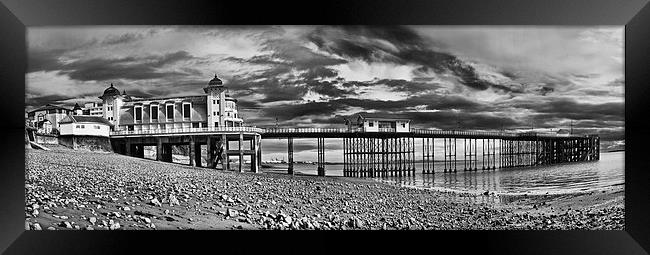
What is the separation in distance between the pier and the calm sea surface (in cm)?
7

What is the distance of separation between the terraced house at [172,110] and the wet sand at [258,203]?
490mm

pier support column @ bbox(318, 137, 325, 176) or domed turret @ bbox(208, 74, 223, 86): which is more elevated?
domed turret @ bbox(208, 74, 223, 86)

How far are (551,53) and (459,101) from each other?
1079mm

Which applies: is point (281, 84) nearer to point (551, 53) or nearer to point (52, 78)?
point (52, 78)

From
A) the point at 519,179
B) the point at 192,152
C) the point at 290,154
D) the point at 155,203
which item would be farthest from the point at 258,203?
the point at 519,179

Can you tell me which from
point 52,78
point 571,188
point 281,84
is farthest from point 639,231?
point 52,78

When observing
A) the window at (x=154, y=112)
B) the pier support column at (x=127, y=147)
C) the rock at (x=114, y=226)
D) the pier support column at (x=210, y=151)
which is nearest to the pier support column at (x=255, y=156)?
the pier support column at (x=210, y=151)

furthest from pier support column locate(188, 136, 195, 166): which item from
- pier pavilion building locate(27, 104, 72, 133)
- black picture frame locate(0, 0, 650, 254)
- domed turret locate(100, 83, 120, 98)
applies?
pier pavilion building locate(27, 104, 72, 133)

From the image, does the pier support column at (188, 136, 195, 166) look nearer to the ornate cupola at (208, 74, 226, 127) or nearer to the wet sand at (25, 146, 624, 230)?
the wet sand at (25, 146, 624, 230)

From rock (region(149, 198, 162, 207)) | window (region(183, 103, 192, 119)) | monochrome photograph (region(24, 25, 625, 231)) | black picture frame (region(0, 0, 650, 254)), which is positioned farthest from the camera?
window (region(183, 103, 192, 119))

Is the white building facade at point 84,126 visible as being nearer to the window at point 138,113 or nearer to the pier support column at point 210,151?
the window at point 138,113

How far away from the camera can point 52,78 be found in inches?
210

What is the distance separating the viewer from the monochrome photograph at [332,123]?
17.1 ft

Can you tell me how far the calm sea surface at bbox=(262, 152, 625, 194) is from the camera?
540cm
